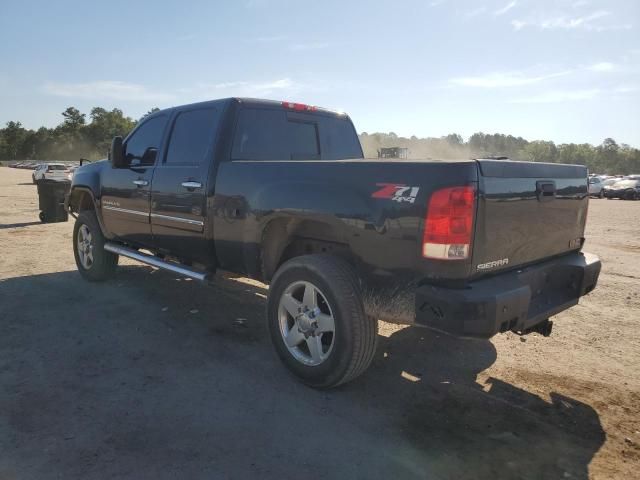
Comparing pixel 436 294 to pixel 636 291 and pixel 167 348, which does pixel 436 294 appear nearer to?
pixel 167 348

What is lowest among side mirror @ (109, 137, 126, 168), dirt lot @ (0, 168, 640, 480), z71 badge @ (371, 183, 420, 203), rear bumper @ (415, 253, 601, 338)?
dirt lot @ (0, 168, 640, 480)

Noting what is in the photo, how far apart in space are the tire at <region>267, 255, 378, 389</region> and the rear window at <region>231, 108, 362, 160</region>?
4.61 ft

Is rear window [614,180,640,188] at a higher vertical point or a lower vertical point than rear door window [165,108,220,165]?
lower

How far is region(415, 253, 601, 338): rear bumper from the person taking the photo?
101 inches

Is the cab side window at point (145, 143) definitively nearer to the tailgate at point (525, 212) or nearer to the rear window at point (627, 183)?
the tailgate at point (525, 212)

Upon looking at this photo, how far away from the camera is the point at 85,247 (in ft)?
20.6

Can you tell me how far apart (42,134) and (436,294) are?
142918 mm

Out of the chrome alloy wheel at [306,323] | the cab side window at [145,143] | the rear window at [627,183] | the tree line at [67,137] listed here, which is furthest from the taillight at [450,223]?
the tree line at [67,137]

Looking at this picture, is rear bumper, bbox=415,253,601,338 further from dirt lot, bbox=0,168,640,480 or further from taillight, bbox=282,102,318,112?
taillight, bbox=282,102,318,112

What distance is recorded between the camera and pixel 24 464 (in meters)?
2.44

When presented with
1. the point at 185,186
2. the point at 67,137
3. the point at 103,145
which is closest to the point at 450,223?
the point at 185,186

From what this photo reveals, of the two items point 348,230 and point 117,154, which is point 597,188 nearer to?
point 117,154

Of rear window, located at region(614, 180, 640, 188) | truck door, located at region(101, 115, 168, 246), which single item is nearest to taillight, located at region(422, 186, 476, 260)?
truck door, located at region(101, 115, 168, 246)

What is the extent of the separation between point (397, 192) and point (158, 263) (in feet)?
9.53
